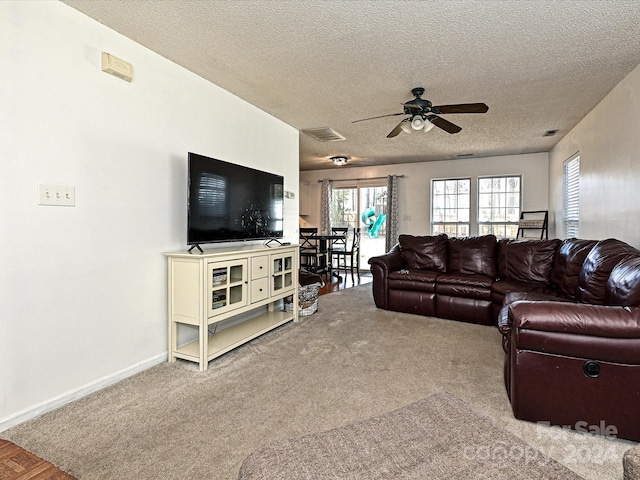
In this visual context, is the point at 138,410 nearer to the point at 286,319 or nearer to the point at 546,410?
the point at 286,319

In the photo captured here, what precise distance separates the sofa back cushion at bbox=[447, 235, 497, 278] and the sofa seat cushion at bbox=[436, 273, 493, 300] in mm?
202

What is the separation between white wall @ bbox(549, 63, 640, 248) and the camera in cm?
299

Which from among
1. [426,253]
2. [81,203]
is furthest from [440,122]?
[81,203]

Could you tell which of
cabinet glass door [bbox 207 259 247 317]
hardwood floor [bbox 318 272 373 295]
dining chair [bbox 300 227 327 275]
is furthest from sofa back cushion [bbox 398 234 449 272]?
cabinet glass door [bbox 207 259 247 317]

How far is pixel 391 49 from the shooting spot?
2.58 m

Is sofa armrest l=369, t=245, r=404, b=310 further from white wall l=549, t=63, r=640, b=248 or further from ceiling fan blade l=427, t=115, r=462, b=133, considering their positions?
white wall l=549, t=63, r=640, b=248

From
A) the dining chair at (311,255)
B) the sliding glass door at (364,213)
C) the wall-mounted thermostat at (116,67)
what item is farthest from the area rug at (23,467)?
the sliding glass door at (364,213)

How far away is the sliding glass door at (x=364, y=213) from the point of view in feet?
26.2

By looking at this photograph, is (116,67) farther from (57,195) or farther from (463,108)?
(463,108)

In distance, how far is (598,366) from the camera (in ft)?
5.51

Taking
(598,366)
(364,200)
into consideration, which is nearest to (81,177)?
(598,366)

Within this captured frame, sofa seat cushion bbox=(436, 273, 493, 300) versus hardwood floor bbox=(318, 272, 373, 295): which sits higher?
sofa seat cushion bbox=(436, 273, 493, 300)

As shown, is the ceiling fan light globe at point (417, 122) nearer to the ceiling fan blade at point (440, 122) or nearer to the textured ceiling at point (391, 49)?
the ceiling fan blade at point (440, 122)

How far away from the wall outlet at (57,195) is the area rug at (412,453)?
187cm
